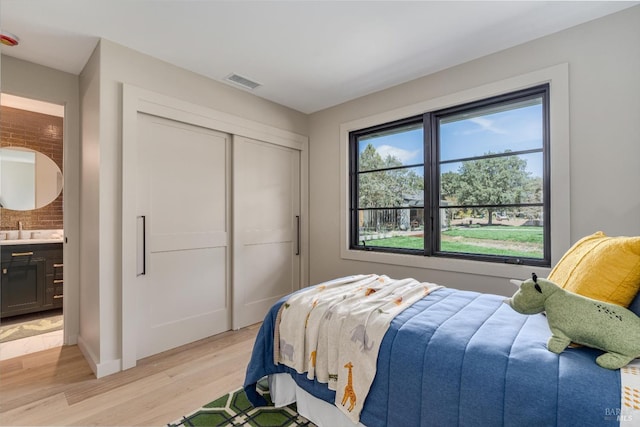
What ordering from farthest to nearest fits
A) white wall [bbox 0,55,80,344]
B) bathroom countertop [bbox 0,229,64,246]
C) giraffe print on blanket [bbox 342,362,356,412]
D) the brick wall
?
1. the brick wall
2. bathroom countertop [bbox 0,229,64,246]
3. white wall [bbox 0,55,80,344]
4. giraffe print on blanket [bbox 342,362,356,412]

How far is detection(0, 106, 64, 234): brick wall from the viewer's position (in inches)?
146

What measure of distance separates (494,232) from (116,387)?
124 inches

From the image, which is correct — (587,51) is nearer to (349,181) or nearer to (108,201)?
(349,181)

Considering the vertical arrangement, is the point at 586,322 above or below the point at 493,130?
below

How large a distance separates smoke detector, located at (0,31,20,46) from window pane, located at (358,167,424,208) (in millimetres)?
3157

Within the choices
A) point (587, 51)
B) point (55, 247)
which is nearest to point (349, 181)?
point (587, 51)

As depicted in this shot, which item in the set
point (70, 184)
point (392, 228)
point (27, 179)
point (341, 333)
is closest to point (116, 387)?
point (341, 333)

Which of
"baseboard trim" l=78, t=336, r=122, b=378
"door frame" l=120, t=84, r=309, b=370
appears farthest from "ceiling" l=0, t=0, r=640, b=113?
"baseboard trim" l=78, t=336, r=122, b=378

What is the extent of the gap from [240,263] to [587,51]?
3.37 meters

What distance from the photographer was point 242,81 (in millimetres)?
3035

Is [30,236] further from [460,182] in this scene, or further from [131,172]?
[460,182]

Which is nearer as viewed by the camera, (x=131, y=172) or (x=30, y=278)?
(x=131, y=172)

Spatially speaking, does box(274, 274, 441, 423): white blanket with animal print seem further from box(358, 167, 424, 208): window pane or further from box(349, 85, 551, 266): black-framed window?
box(358, 167, 424, 208): window pane

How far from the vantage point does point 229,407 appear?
1897mm
